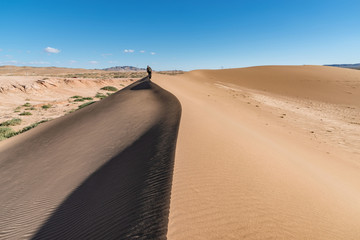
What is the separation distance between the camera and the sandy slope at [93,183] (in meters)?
2.04

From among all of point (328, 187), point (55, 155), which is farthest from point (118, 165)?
point (328, 187)

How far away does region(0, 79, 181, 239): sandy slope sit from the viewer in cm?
204

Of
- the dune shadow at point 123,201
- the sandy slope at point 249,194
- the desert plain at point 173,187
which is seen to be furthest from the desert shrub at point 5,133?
the sandy slope at point 249,194

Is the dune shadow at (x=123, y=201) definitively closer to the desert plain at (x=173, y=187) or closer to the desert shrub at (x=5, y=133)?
the desert plain at (x=173, y=187)

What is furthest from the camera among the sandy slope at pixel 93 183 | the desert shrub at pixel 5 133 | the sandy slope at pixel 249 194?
the desert shrub at pixel 5 133

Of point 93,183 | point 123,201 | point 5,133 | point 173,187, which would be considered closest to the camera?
point 173,187

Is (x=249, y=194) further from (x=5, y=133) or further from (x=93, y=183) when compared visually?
(x=5, y=133)

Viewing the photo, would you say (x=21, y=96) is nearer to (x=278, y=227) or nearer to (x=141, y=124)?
(x=141, y=124)

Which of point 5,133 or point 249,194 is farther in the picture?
point 5,133

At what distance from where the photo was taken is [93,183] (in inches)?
130

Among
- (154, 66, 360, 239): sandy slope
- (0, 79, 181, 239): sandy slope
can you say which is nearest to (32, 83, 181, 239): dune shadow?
(0, 79, 181, 239): sandy slope

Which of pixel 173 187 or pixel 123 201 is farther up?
pixel 173 187

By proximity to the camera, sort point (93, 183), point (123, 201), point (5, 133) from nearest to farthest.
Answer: point (123, 201), point (93, 183), point (5, 133)

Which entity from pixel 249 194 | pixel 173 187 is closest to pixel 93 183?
pixel 173 187
